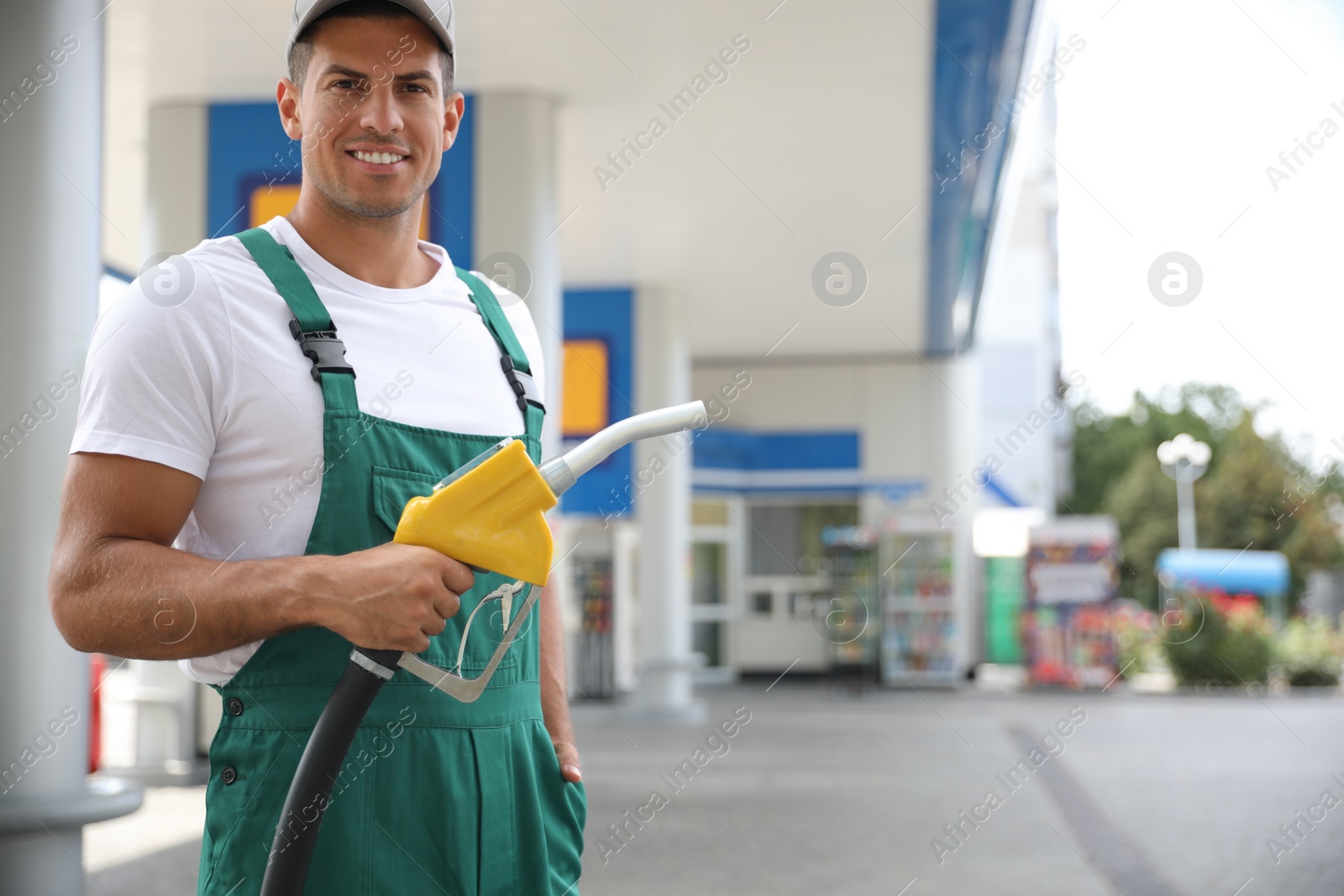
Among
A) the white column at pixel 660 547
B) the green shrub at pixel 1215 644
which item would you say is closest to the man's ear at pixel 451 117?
the white column at pixel 660 547

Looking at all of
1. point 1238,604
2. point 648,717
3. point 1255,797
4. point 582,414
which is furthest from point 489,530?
point 1238,604

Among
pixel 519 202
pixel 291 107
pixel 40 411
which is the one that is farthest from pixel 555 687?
pixel 519 202

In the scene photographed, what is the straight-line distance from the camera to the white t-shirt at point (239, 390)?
1357mm

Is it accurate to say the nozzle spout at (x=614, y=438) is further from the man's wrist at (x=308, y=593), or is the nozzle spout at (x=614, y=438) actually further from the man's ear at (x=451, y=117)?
the man's ear at (x=451, y=117)

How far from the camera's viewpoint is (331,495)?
A: 1.45 m

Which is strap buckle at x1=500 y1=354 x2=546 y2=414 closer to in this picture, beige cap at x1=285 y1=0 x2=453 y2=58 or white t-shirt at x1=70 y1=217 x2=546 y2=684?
white t-shirt at x1=70 y1=217 x2=546 y2=684

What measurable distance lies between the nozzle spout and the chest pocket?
0.20 meters

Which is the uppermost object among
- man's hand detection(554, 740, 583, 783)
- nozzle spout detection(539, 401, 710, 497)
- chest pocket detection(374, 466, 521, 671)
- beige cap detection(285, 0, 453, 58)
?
beige cap detection(285, 0, 453, 58)

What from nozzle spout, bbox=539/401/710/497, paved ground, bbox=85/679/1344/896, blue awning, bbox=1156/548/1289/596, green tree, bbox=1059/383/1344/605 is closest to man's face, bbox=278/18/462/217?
nozzle spout, bbox=539/401/710/497

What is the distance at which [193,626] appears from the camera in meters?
1.32

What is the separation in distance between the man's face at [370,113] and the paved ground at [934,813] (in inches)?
163

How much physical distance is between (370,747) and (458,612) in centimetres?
19

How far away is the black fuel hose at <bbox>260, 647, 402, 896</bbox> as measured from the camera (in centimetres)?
130

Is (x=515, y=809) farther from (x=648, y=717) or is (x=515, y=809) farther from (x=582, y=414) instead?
(x=648, y=717)
